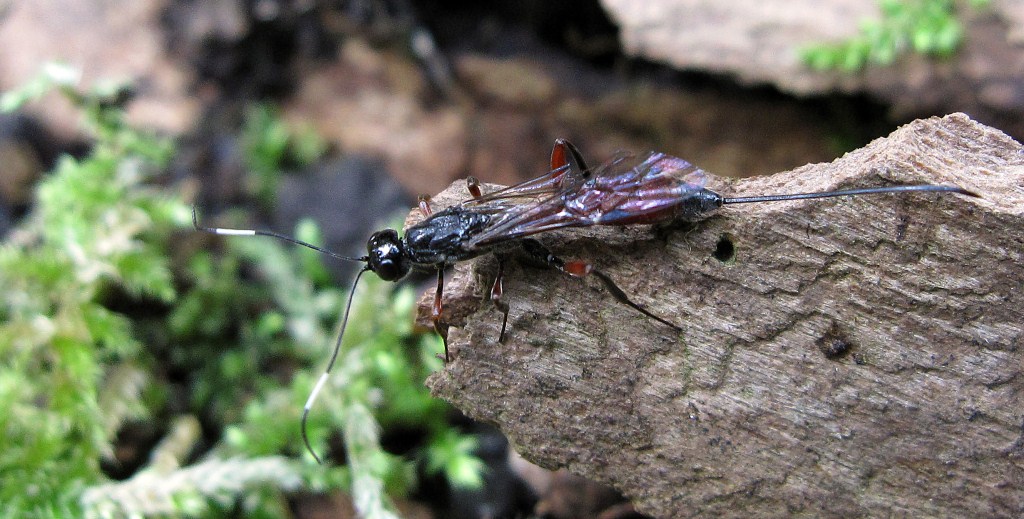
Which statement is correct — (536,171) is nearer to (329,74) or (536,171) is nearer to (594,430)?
(329,74)

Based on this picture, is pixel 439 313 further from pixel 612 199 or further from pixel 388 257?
pixel 612 199

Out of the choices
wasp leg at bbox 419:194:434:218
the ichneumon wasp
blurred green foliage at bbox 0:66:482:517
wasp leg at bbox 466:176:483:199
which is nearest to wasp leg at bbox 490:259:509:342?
the ichneumon wasp

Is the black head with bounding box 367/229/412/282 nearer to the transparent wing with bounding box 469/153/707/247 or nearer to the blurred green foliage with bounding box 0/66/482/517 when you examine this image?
the transparent wing with bounding box 469/153/707/247

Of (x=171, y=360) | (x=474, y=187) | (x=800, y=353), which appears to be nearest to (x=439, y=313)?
(x=474, y=187)

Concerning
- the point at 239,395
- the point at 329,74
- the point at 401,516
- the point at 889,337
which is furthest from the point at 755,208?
the point at 329,74

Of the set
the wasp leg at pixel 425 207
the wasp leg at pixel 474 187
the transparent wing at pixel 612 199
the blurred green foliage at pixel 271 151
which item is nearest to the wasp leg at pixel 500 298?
the transparent wing at pixel 612 199

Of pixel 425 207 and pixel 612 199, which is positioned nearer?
pixel 612 199
